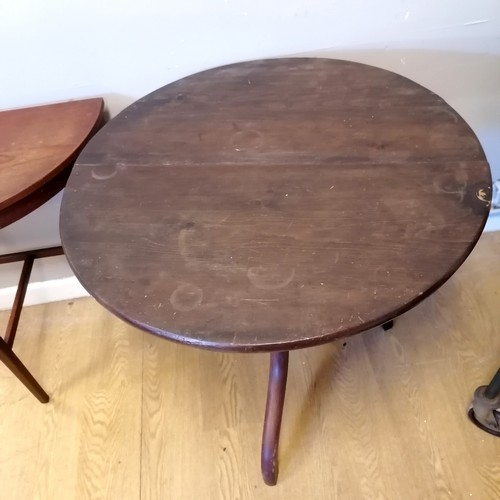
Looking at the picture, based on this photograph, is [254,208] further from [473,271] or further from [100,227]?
[473,271]

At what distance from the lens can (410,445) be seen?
45.8 inches

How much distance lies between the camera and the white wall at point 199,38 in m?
1.05

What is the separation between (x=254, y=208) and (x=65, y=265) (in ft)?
2.66

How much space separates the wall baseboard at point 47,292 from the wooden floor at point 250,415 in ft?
0.27

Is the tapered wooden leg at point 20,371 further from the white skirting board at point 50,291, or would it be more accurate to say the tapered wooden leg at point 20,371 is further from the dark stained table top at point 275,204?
the dark stained table top at point 275,204

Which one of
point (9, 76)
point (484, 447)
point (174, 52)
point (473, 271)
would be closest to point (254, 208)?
point (174, 52)

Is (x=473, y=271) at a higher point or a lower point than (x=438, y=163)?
lower

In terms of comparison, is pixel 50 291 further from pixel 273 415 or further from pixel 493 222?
pixel 493 222

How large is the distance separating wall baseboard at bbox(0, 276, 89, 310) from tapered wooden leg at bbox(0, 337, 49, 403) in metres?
0.30

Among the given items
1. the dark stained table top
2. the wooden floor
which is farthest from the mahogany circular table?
the wooden floor

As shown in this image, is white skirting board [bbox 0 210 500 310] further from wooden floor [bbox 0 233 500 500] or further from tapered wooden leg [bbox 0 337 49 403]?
tapered wooden leg [bbox 0 337 49 403]

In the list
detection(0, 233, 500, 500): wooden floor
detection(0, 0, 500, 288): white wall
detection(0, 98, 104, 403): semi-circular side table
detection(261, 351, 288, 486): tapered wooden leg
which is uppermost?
detection(0, 0, 500, 288): white wall

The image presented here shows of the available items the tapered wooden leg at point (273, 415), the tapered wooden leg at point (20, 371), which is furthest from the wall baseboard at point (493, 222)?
the tapered wooden leg at point (20, 371)

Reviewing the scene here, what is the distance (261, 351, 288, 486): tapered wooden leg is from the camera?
101cm
